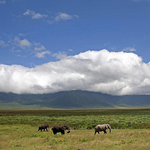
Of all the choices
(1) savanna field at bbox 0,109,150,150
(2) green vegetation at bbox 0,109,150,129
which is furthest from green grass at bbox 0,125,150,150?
(2) green vegetation at bbox 0,109,150,129

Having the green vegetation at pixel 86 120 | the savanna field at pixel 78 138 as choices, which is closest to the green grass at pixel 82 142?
the savanna field at pixel 78 138

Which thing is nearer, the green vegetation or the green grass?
the green grass

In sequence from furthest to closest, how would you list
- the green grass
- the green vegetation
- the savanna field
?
the green vegetation, the savanna field, the green grass

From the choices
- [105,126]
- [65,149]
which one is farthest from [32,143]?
[105,126]

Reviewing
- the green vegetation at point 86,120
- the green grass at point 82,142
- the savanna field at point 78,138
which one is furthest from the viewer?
the green vegetation at point 86,120

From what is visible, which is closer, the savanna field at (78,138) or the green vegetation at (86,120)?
the savanna field at (78,138)

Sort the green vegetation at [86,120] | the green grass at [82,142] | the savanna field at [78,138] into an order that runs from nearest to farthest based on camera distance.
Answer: the green grass at [82,142], the savanna field at [78,138], the green vegetation at [86,120]

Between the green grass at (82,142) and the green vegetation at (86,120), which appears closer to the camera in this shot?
the green grass at (82,142)

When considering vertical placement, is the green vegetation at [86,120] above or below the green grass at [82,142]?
below

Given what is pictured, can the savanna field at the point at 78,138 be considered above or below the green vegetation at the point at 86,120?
above

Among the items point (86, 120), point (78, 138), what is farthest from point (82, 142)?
point (86, 120)

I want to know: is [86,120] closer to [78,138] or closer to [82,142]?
[78,138]

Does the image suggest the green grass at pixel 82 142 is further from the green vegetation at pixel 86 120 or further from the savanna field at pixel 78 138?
the green vegetation at pixel 86 120

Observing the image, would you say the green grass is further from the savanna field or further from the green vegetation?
the green vegetation
